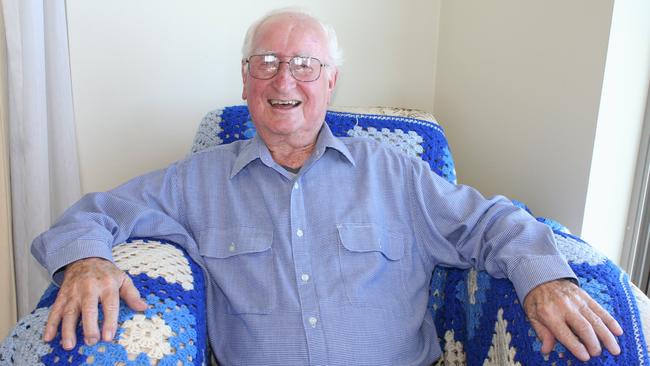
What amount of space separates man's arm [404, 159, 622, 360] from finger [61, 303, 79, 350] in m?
0.78

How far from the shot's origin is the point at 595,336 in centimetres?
90

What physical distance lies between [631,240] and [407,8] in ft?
3.78

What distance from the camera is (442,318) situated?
1.35 metres

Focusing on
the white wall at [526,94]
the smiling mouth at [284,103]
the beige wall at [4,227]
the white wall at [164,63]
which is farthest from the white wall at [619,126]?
the beige wall at [4,227]

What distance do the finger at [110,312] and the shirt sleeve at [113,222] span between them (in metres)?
0.13

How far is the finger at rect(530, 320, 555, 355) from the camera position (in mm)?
937

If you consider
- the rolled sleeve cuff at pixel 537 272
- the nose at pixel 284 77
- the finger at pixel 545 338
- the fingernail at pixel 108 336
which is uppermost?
the nose at pixel 284 77

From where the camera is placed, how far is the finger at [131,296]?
37.1 inches

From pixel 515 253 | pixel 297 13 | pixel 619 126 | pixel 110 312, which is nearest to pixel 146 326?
pixel 110 312

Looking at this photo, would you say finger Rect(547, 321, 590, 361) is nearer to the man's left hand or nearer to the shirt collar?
the man's left hand

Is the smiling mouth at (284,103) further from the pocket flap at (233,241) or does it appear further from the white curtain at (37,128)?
the white curtain at (37,128)

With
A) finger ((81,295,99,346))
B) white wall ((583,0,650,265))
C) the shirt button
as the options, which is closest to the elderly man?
the shirt button

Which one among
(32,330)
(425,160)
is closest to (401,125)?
(425,160)

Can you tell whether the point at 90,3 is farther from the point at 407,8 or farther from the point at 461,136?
the point at 461,136
